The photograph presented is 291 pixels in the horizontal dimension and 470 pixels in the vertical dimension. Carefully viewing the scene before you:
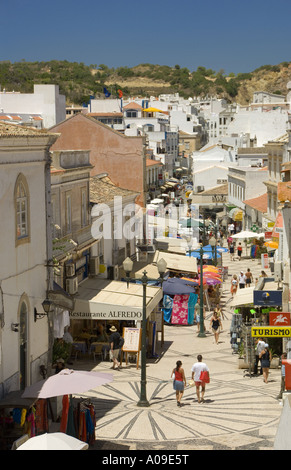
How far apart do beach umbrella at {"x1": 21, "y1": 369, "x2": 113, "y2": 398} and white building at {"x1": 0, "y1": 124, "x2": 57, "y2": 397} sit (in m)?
0.98

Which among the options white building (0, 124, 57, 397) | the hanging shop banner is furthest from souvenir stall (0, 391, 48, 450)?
the hanging shop banner

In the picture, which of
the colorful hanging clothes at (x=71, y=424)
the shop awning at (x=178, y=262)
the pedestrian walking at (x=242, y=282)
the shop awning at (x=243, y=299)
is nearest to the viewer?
the colorful hanging clothes at (x=71, y=424)

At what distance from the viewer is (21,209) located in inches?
627

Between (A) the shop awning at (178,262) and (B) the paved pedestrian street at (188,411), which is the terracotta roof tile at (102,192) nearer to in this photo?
(A) the shop awning at (178,262)

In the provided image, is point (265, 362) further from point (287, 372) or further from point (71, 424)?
point (71, 424)

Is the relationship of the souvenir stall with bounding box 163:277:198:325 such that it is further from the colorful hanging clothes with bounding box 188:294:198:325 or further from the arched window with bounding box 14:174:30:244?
the arched window with bounding box 14:174:30:244

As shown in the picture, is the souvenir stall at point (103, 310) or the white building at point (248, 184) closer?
the souvenir stall at point (103, 310)

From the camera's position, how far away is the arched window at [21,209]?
1555 cm

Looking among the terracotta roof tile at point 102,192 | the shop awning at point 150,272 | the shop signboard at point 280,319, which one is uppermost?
the terracotta roof tile at point 102,192

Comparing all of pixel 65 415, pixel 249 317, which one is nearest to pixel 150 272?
pixel 249 317

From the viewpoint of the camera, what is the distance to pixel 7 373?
1476 centimetres

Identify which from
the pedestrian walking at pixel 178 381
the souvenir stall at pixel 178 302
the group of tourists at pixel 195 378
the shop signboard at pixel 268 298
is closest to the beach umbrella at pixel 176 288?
the souvenir stall at pixel 178 302

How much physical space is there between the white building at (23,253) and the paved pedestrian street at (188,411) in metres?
2.07

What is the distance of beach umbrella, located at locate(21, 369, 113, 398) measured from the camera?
44.5ft
